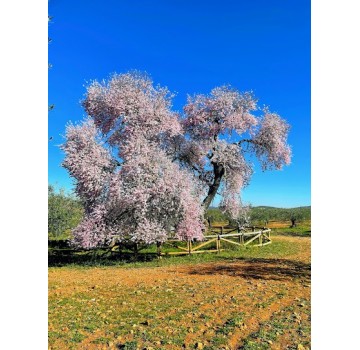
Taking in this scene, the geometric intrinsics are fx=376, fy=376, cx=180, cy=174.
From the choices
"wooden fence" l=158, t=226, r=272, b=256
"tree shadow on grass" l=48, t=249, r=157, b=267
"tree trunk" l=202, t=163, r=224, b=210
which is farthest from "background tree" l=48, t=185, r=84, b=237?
"tree trunk" l=202, t=163, r=224, b=210

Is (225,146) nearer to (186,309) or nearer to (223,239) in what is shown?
(223,239)

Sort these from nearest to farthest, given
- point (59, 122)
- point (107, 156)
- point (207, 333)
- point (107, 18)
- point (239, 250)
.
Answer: point (207, 333) → point (107, 18) → point (59, 122) → point (107, 156) → point (239, 250)

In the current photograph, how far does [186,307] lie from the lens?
3.76m

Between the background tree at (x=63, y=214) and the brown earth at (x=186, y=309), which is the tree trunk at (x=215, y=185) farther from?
the background tree at (x=63, y=214)

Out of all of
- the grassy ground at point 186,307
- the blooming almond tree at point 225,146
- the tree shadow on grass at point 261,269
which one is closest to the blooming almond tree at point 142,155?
the blooming almond tree at point 225,146

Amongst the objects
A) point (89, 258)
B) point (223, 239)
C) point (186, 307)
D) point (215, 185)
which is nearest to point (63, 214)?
point (89, 258)

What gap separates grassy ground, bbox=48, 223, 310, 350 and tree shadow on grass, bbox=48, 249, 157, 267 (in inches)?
28.3

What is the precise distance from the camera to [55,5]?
15.9 feet

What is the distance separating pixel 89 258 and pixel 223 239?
9.09ft

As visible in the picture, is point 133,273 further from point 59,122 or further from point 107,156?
point 59,122

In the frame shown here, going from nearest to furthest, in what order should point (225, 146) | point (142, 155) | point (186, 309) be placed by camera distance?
point (186, 309)
point (142, 155)
point (225, 146)
